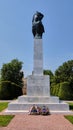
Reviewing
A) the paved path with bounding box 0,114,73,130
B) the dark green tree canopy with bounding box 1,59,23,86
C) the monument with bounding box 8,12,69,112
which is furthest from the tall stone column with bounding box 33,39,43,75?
the dark green tree canopy with bounding box 1,59,23,86

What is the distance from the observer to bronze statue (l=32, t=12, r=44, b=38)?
55.9 ft

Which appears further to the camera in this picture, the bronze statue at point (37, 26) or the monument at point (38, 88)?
the bronze statue at point (37, 26)

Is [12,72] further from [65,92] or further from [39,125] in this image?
[39,125]

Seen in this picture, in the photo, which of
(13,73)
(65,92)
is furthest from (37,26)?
(13,73)

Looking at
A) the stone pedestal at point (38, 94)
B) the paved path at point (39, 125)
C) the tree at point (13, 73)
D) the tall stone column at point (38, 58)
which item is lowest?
the paved path at point (39, 125)

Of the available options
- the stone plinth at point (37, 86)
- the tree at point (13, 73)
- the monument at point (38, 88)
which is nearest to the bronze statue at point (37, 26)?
the monument at point (38, 88)

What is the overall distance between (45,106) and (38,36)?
19.0 ft

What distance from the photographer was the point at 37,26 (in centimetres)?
1712

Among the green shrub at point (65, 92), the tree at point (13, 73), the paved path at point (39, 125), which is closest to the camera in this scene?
the paved path at point (39, 125)

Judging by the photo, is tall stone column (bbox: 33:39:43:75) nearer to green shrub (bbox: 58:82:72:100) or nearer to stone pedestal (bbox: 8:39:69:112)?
stone pedestal (bbox: 8:39:69:112)

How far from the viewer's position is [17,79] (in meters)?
50.4

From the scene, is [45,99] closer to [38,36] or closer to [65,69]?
[38,36]

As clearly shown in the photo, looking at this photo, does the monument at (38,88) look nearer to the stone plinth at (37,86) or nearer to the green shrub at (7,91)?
the stone plinth at (37,86)

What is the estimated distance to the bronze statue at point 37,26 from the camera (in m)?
17.0
